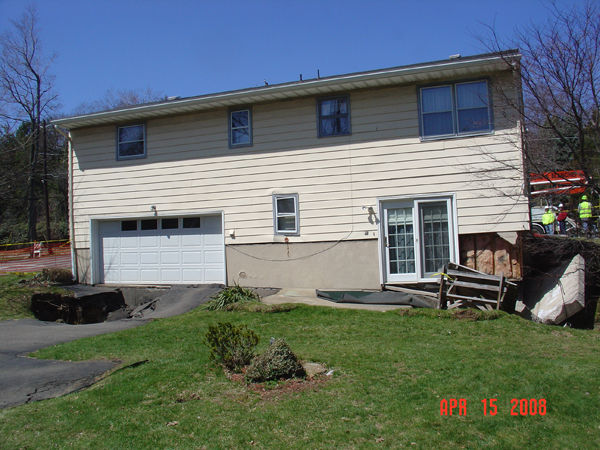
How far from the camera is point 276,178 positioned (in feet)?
44.1

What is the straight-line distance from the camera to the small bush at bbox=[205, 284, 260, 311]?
10945mm

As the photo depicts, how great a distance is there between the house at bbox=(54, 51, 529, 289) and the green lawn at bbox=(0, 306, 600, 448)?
4.48m

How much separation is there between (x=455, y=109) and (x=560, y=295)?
15.8ft

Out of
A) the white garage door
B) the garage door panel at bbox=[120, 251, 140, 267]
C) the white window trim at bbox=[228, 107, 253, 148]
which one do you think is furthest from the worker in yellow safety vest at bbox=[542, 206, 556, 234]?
the garage door panel at bbox=[120, 251, 140, 267]

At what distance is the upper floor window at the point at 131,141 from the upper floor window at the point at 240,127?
278cm

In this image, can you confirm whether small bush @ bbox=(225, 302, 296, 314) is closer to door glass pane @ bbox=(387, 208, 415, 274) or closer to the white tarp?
door glass pane @ bbox=(387, 208, 415, 274)

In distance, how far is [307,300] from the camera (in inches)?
450

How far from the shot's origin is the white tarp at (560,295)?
9.96 m

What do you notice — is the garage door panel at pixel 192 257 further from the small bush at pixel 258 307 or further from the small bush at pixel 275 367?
the small bush at pixel 275 367

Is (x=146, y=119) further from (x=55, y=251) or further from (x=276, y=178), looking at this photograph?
(x=55, y=251)

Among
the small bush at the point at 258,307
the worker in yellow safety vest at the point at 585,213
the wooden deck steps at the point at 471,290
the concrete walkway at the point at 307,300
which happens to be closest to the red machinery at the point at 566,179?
the worker in yellow safety vest at the point at 585,213

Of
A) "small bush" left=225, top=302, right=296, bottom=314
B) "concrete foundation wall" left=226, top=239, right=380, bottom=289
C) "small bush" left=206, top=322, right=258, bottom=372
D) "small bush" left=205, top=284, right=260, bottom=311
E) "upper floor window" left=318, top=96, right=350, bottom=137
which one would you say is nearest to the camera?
"small bush" left=206, top=322, right=258, bottom=372

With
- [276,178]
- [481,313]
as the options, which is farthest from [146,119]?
[481,313]

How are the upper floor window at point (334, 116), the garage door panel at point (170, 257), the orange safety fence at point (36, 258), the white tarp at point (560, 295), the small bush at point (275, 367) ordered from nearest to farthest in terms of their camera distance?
the small bush at point (275, 367) → the white tarp at point (560, 295) → the upper floor window at point (334, 116) → the garage door panel at point (170, 257) → the orange safety fence at point (36, 258)
